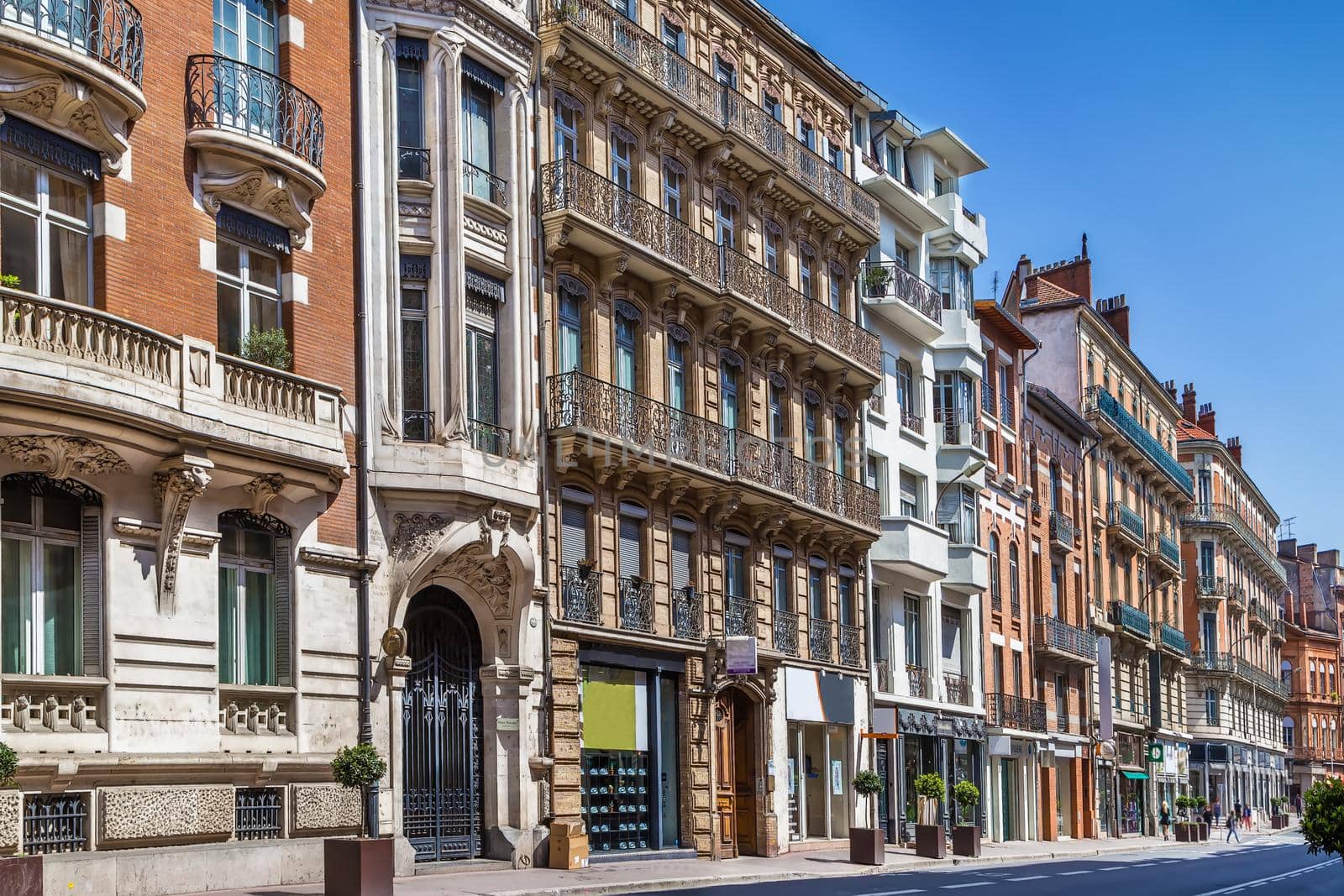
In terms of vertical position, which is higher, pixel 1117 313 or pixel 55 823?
pixel 1117 313

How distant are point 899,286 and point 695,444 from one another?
1293 cm

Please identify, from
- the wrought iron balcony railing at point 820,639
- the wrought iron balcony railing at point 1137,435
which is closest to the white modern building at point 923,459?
the wrought iron balcony railing at point 820,639

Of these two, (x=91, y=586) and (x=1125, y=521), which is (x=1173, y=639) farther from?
(x=91, y=586)

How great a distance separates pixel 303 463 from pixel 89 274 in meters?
3.65

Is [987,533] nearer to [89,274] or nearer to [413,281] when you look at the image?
[413,281]

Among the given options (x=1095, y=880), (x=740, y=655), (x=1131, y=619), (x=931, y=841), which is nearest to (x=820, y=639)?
(x=931, y=841)

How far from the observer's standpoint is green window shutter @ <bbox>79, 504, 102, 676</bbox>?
19453 mm

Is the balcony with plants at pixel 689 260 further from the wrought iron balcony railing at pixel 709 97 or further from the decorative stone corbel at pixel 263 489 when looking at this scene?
the decorative stone corbel at pixel 263 489

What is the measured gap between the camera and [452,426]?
25.5 m

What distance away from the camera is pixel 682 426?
1286 inches

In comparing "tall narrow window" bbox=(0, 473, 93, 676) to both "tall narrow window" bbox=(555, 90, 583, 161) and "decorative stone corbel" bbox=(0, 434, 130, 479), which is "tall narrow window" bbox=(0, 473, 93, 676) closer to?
"decorative stone corbel" bbox=(0, 434, 130, 479)

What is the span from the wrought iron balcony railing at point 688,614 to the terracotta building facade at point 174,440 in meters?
9.88

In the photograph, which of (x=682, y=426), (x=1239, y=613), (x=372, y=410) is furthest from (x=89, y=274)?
(x=1239, y=613)

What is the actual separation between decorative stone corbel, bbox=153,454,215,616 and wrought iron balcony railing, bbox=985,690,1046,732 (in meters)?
32.5
